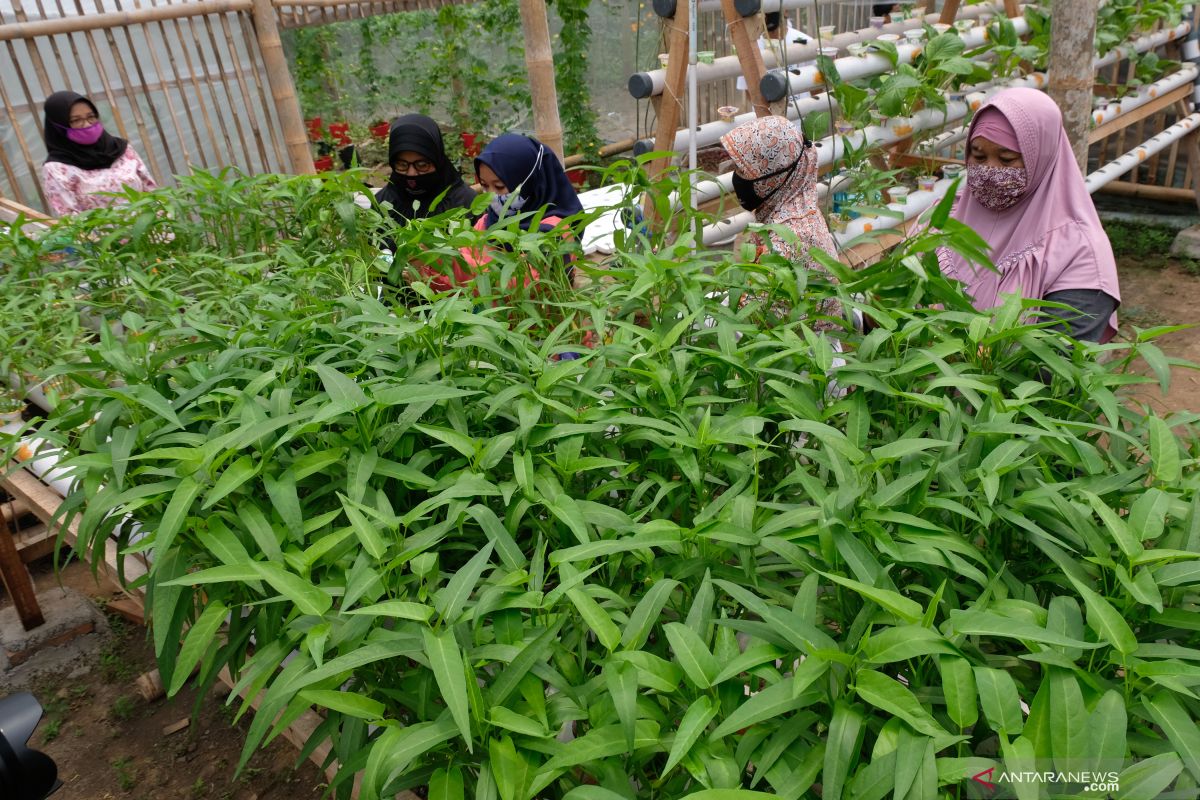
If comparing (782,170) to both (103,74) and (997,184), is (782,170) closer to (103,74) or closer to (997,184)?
(997,184)

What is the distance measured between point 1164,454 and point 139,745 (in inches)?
114

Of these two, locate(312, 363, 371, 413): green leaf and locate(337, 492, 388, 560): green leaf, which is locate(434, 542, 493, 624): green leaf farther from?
locate(312, 363, 371, 413): green leaf

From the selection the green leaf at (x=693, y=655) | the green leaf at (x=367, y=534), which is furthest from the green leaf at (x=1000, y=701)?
the green leaf at (x=367, y=534)

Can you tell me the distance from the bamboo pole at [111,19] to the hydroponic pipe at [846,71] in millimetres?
3196

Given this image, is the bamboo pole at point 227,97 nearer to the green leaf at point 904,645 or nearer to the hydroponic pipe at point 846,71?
the hydroponic pipe at point 846,71

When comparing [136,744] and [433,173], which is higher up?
[433,173]

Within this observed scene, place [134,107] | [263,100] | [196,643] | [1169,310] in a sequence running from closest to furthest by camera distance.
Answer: [196,643], [134,107], [263,100], [1169,310]

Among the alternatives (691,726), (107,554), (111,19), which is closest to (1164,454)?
(691,726)

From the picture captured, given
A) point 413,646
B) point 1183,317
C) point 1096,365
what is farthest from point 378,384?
point 1183,317

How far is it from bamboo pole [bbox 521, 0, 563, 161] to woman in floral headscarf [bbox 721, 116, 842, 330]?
962 millimetres

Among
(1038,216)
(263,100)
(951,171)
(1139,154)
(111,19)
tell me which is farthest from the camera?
(1139,154)

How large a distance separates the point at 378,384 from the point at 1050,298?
189 cm

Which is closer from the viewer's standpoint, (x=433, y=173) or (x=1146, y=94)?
(x=433, y=173)

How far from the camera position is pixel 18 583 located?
3.04m
